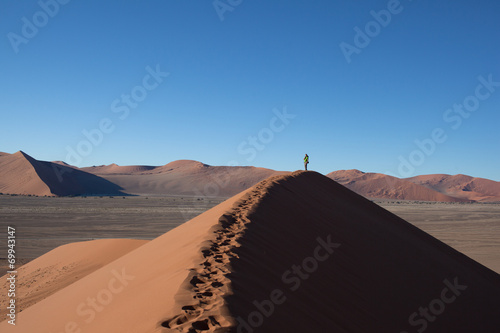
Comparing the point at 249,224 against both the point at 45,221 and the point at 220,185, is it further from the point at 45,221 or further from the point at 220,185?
the point at 220,185

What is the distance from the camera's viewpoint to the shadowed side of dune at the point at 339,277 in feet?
12.7

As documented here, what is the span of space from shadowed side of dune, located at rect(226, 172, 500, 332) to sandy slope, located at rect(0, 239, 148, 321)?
16.1ft

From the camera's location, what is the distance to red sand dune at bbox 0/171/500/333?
3381mm

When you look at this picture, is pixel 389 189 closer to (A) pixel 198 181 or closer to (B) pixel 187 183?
(A) pixel 198 181

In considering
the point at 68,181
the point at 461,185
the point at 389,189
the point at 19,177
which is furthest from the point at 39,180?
the point at 461,185

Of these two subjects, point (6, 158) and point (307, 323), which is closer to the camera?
point (307, 323)

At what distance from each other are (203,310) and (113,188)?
320 feet

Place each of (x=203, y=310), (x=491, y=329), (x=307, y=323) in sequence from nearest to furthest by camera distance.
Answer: (x=203, y=310), (x=307, y=323), (x=491, y=329)

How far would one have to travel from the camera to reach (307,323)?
3707 millimetres

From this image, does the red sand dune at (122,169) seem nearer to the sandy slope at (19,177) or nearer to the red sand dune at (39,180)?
the red sand dune at (39,180)

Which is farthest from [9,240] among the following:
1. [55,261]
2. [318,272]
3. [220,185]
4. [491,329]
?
[220,185]

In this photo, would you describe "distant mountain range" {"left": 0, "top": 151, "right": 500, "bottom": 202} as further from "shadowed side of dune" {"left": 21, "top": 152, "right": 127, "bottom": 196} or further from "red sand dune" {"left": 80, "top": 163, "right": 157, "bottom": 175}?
"red sand dune" {"left": 80, "top": 163, "right": 157, "bottom": 175}

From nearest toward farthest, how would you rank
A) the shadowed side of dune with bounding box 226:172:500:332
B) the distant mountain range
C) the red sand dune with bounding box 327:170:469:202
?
the shadowed side of dune with bounding box 226:172:500:332, the distant mountain range, the red sand dune with bounding box 327:170:469:202

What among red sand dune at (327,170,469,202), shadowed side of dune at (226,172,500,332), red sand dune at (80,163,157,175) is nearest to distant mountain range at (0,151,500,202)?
red sand dune at (327,170,469,202)
